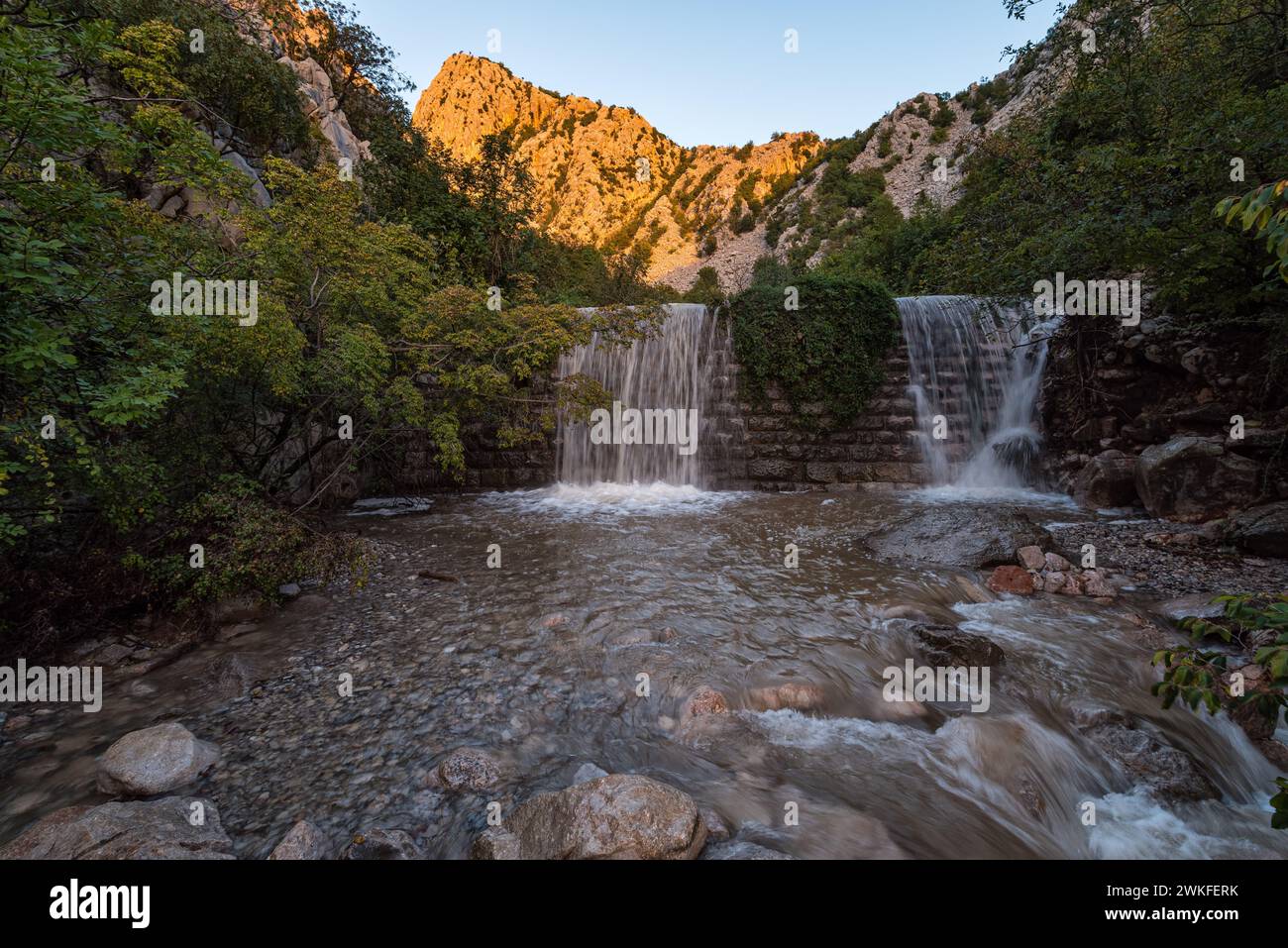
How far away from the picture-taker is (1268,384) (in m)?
7.71

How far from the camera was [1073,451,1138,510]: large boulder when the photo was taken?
920cm

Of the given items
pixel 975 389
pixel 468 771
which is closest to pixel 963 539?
pixel 468 771

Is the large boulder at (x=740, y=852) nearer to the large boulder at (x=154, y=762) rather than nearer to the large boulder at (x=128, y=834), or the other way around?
the large boulder at (x=128, y=834)

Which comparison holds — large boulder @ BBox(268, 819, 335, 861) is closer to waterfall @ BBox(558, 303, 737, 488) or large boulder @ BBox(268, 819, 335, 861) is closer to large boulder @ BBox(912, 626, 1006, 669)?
large boulder @ BBox(912, 626, 1006, 669)

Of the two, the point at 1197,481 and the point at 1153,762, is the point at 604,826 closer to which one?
the point at 1153,762

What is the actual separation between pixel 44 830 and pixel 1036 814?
5.01 meters

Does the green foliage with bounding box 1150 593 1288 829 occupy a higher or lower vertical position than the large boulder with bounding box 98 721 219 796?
higher

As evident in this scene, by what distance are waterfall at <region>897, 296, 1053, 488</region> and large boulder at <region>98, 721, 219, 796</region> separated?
13.3 m

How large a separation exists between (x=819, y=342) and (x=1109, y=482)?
21.1 ft

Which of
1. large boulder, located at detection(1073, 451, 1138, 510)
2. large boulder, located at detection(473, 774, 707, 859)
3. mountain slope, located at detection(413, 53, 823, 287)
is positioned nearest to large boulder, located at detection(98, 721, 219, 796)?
large boulder, located at detection(473, 774, 707, 859)

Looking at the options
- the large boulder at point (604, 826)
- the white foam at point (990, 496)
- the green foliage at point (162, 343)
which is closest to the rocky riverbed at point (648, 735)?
the large boulder at point (604, 826)

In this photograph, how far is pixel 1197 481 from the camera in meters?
7.76

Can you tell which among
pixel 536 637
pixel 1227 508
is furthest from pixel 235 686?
pixel 1227 508
